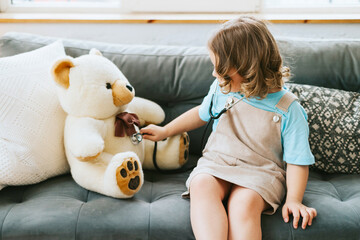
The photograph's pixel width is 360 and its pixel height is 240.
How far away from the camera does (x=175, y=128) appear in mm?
1523

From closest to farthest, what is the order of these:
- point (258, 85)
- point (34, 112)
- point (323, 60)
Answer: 1. point (258, 85)
2. point (34, 112)
3. point (323, 60)

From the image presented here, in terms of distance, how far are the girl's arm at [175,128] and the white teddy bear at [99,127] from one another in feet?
0.17

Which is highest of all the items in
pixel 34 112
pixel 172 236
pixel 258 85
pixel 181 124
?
pixel 258 85

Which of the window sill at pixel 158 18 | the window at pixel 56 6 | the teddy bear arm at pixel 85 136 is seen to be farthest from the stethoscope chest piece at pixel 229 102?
the window at pixel 56 6

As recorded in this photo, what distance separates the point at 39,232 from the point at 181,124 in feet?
2.16

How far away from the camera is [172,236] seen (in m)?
1.17

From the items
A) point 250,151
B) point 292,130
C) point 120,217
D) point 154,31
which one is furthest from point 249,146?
point 154,31

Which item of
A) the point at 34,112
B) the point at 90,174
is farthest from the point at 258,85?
the point at 34,112

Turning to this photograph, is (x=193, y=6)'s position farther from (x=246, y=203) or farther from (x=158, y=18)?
(x=246, y=203)

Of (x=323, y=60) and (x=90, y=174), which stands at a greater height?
(x=323, y=60)

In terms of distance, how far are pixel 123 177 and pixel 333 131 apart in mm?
852

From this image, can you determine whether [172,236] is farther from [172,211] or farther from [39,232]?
[39,232]

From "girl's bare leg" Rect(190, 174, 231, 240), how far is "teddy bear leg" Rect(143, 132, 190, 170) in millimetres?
232

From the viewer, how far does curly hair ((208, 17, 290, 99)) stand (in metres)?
1.24
